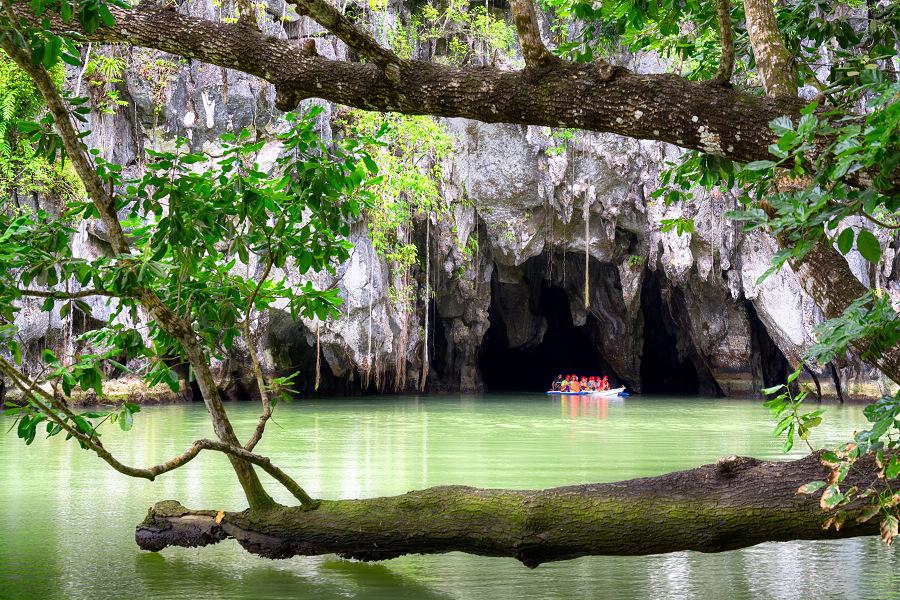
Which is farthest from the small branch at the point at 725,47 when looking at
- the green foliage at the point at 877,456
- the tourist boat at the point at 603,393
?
the tourist boat at the point at 603,393

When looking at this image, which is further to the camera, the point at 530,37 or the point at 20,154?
the point at 20,154

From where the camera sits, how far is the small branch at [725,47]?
9.75 ft

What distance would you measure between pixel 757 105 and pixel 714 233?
16845mm

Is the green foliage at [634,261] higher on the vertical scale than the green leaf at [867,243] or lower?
higher

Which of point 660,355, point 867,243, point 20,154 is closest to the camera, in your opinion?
point 867,243

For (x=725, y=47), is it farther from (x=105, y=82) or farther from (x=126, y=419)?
(x=105, y=82)

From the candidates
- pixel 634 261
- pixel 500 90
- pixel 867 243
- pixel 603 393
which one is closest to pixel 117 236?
pixel 500 90

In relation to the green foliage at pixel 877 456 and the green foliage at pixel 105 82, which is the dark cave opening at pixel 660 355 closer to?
the green foliage at pixel 105 82

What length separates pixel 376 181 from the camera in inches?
140

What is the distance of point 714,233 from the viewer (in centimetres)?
1900

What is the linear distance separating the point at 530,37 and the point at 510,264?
1763cm

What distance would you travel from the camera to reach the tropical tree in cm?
284

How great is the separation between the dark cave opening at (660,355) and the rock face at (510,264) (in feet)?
0.51

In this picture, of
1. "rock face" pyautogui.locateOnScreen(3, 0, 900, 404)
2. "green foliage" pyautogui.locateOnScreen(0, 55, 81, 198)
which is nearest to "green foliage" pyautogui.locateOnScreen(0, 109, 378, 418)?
"green foliage" pyautogui.locateOnScreen(0, 55, 81, 198)
